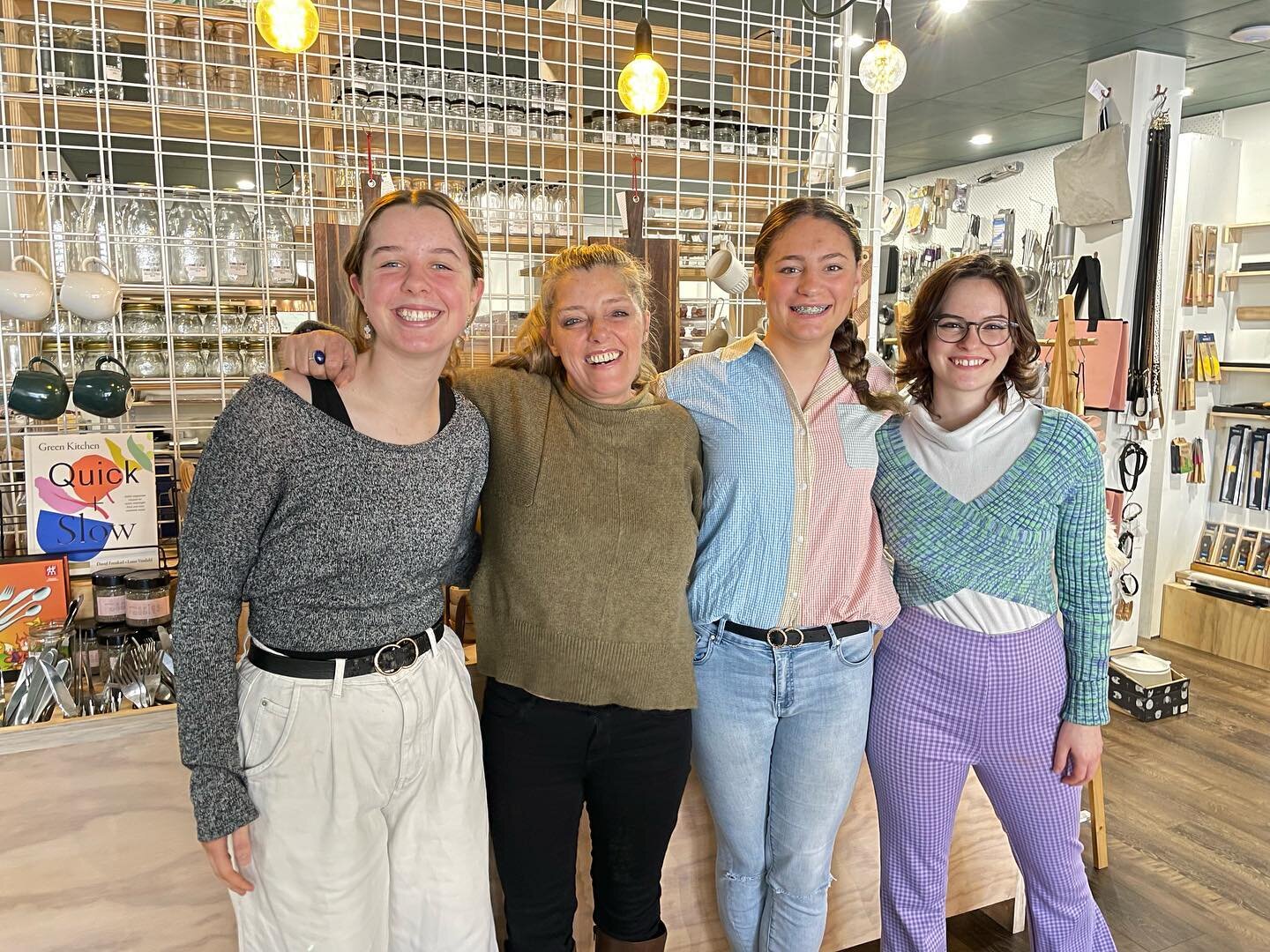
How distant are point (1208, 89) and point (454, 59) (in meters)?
4.15

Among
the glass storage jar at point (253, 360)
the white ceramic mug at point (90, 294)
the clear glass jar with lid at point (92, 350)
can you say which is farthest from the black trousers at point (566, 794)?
the clear glass jar with lid at point (92, 350)

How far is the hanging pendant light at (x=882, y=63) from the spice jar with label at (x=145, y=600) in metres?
2.03

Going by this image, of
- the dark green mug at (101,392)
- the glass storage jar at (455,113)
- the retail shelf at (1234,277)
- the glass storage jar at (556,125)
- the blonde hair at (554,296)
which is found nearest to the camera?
the blonde hair at (554,296)

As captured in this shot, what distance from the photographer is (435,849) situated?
141cm

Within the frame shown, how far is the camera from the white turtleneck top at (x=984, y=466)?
65.0 inches

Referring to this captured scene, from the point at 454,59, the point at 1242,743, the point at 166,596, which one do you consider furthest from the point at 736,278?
the point at 1242,743

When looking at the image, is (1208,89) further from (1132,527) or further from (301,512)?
(301,512)

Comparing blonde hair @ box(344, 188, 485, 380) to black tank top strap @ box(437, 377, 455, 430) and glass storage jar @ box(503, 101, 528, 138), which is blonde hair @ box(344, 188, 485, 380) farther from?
glass storage jar @ box(503, 101, 528, 138)

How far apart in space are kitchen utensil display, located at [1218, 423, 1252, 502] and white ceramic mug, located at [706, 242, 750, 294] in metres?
4.22

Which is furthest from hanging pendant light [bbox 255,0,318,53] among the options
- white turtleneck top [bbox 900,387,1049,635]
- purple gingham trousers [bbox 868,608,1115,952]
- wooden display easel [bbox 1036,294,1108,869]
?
wooden display easel [bbox 1036,294,1108,869]

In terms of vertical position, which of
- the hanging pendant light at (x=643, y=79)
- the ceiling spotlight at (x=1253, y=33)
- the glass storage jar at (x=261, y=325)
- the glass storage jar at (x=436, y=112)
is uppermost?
the ceiling spotlight at (x=1253, y=33)

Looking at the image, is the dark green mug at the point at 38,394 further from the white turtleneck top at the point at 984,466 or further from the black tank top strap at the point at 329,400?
the white turtleneck top at the point at 984,466

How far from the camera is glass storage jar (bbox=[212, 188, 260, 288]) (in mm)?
2613

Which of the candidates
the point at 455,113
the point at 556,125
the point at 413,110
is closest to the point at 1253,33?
the point at 556,125
